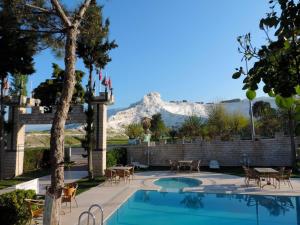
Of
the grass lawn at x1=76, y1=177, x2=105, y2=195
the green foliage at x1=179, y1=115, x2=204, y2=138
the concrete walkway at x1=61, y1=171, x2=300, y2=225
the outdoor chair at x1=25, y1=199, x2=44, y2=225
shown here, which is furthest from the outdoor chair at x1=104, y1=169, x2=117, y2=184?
the green foliage at x1=179, y1=115, x2=204, y2=138

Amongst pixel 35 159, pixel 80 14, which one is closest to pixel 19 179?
pixel 35 159

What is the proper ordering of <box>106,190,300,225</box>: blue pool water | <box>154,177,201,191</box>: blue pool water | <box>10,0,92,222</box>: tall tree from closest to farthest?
Result: <box>10,0,92,222</box>: tall tree < <box>106,190,300,225</box>: blue pool water < <box>154,177,201,191</box>: blue pool water

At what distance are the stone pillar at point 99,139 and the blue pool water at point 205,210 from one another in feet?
21.7

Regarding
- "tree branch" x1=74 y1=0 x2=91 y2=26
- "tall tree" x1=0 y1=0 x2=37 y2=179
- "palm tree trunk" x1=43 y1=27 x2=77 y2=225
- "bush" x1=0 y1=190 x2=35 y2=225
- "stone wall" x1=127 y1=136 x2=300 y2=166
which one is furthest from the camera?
"stone wall" x1=127 y1=136 x2=300 y2=166

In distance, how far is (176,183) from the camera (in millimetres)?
20953

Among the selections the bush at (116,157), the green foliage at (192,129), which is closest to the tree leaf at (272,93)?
the bush at (116,157)

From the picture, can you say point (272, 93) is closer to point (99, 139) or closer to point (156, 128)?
point (99, 139)

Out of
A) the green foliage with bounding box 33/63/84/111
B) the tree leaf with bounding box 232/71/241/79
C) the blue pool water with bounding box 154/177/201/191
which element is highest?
the green foliage with bounding box 33/63/84/111

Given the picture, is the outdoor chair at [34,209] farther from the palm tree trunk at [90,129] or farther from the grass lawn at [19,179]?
the palm tree trunk at [90,129]

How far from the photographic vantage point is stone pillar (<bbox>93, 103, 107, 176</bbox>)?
75.5 feet

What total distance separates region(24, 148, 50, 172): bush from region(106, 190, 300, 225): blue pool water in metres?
13.1

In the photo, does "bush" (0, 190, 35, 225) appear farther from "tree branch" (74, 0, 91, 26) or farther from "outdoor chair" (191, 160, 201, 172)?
"outdoor chair" (191, 160, 201, 172)

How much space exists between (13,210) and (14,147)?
51.0 ft

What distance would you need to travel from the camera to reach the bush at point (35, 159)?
26491 mm
